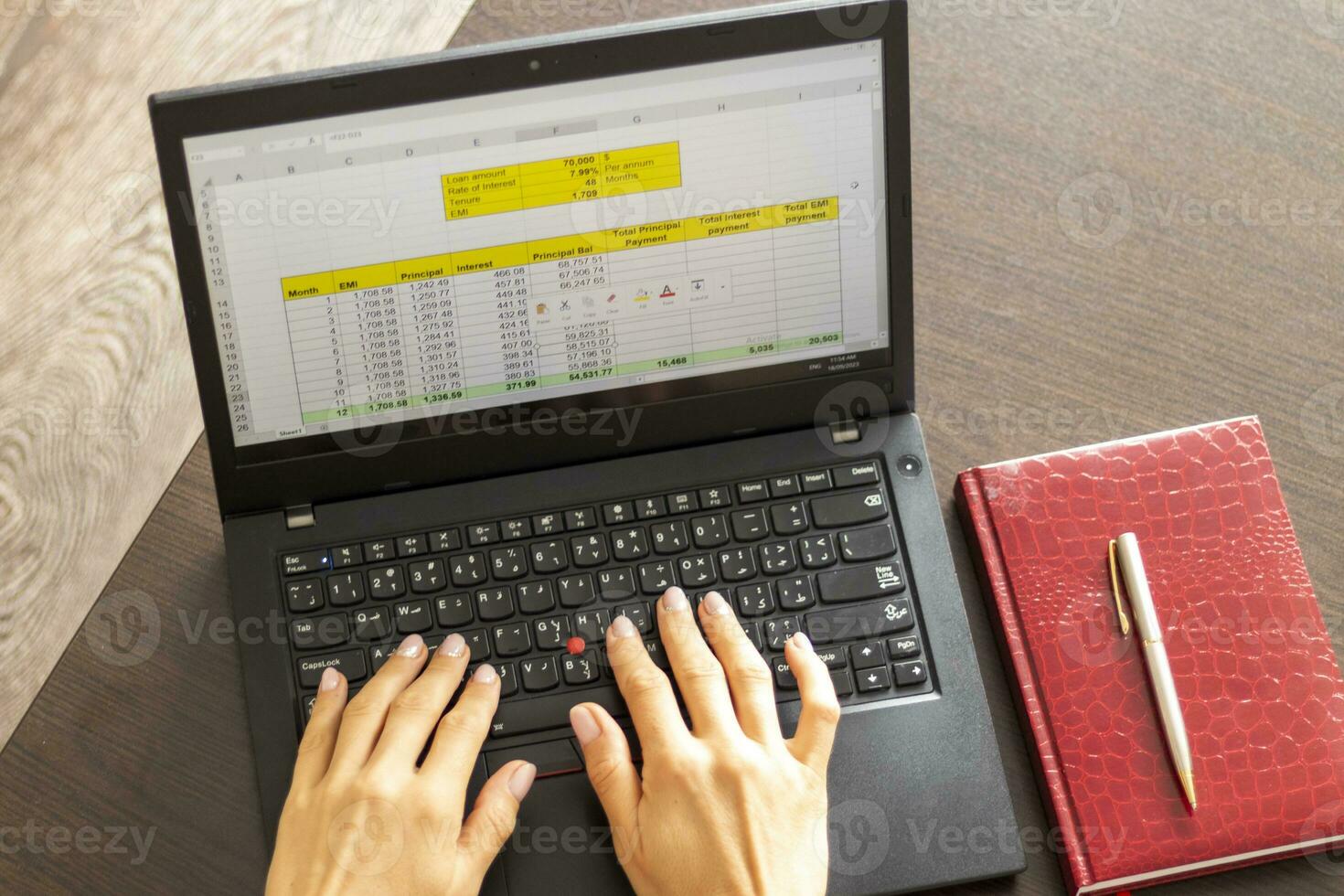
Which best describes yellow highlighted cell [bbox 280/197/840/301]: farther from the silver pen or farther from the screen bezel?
the silver pen

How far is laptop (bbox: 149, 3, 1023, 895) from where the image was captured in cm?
80

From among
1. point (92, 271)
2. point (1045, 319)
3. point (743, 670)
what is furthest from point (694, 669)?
point (92, 271)

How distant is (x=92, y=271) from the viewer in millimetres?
979

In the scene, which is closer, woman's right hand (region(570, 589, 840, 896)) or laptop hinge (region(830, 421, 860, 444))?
woman's right hand (region(570, 589, 840, 896))

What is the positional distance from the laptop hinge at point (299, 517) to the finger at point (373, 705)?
112 mm

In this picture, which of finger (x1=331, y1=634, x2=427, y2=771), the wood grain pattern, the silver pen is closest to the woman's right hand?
finger (x1=331, y1=634, x2=427, y2=771)

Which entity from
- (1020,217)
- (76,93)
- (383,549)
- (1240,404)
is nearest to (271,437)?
(383,549)

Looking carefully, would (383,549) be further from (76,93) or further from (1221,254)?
(1221,254)

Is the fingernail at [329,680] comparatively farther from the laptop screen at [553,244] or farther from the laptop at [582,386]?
the laptop screen at [553,244]

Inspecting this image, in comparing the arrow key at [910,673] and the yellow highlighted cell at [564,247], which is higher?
the yellow highlighted cell at [564,247]

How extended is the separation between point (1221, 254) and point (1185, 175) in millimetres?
74

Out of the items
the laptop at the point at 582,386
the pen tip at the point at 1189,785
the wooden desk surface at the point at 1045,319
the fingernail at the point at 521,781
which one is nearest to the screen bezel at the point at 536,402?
the laptop at the point at 582,386

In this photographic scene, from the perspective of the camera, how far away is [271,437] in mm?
859

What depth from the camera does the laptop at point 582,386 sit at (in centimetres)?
80
